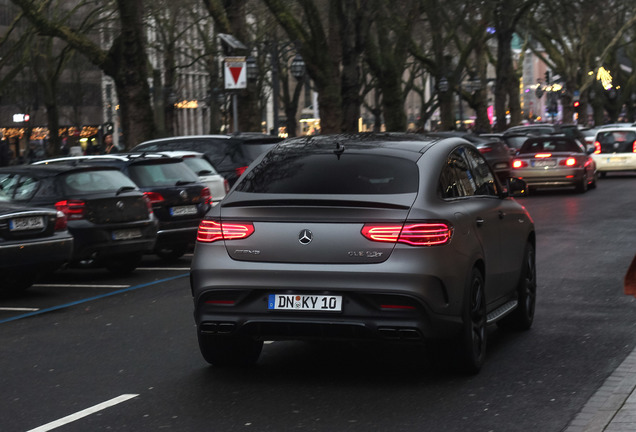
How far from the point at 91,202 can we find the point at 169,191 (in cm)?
233

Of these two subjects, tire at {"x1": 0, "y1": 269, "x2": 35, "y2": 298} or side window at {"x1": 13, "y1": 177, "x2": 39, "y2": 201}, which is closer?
tire at {"x1": 0, "y1": 269, "x2": 35, "y2": 298}

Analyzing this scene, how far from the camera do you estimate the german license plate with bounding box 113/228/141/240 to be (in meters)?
15.4

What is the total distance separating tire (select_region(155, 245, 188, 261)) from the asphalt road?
4987 millimetres

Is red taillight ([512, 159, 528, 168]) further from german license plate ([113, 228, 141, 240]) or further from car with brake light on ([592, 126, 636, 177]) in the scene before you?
german license plate ([113, 228, 141, 240])

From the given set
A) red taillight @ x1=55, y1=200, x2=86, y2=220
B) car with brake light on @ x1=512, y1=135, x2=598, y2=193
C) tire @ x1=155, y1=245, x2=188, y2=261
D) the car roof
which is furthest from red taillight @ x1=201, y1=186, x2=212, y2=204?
car with brake light on @ x1=512, y1=135, x2=598, y2=193

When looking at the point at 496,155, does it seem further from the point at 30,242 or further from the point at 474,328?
the point at 474,328

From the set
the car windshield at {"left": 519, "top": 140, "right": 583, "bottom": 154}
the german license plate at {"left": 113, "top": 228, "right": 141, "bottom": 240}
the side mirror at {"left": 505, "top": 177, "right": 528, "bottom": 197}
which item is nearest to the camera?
the side mirror at {"left": 505, "top": 177, "right": 528, "bottom": 197}

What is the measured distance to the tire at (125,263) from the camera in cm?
1623

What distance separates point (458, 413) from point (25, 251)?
23.5 ft

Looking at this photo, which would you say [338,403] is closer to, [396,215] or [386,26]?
[396,215]

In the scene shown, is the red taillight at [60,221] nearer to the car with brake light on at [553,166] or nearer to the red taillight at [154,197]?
the red taillight at [154,197]

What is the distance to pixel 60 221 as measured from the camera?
13.9m

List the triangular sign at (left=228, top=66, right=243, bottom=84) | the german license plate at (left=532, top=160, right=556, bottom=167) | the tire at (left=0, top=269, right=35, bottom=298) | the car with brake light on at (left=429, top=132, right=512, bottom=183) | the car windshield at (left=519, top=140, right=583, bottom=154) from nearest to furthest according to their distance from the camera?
the tire at (left=0, top=269, right=35, bottom=298) < the triangular sign at (left=228, top=66, right=243, bottom=84) < the german license plate at (left=532, top=160, right=556, bottom=167) < the car windshield at (left=519, top=140, right=583, bottom=154) < the car with brake light on at (left=429, top=132, right=512, bottom=183)

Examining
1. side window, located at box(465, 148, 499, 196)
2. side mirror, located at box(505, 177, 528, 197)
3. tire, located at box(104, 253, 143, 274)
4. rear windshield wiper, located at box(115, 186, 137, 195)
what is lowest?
tire, located at box(104, 253, 143, 274)
